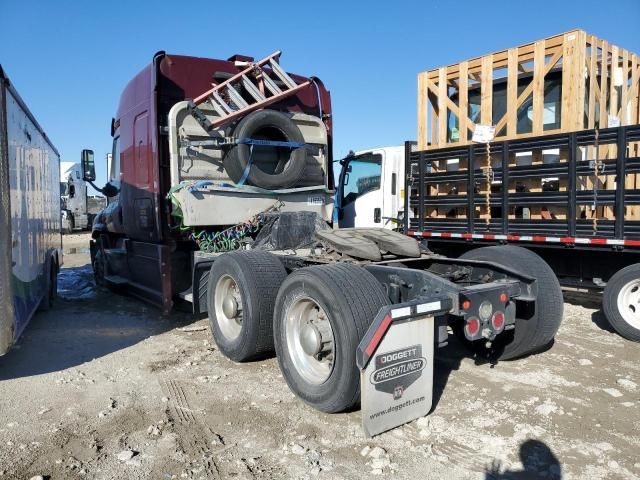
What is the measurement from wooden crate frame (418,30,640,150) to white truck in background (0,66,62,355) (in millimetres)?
5340

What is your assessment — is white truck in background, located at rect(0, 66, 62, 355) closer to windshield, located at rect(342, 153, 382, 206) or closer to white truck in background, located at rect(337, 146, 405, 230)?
white truck in background, located at rect(337, 146, 405, 230)

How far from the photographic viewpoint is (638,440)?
3.24 meters

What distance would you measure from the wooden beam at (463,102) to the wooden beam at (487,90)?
0.33 meters

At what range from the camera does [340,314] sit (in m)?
3.38

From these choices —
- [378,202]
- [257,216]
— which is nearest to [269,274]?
[257,216]

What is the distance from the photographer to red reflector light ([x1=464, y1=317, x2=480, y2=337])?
3.68 m

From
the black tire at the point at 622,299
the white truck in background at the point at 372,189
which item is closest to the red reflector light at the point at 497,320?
the black tire at the point at 622,299

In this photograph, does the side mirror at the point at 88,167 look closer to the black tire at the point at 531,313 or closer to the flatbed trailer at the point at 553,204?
the flatbed trailer at the point at 553,204

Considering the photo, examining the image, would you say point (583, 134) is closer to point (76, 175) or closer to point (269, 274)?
point (269, 274)

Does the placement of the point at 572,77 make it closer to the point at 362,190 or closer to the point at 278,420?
the point at 362,190

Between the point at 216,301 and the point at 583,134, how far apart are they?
4.39 m

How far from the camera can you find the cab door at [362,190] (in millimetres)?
8531

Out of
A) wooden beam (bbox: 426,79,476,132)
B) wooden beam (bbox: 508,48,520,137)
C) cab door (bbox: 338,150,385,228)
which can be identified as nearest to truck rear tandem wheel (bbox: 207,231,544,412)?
wooden beam (bbox: 508,48,520,137)

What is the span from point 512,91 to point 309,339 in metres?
4.80
